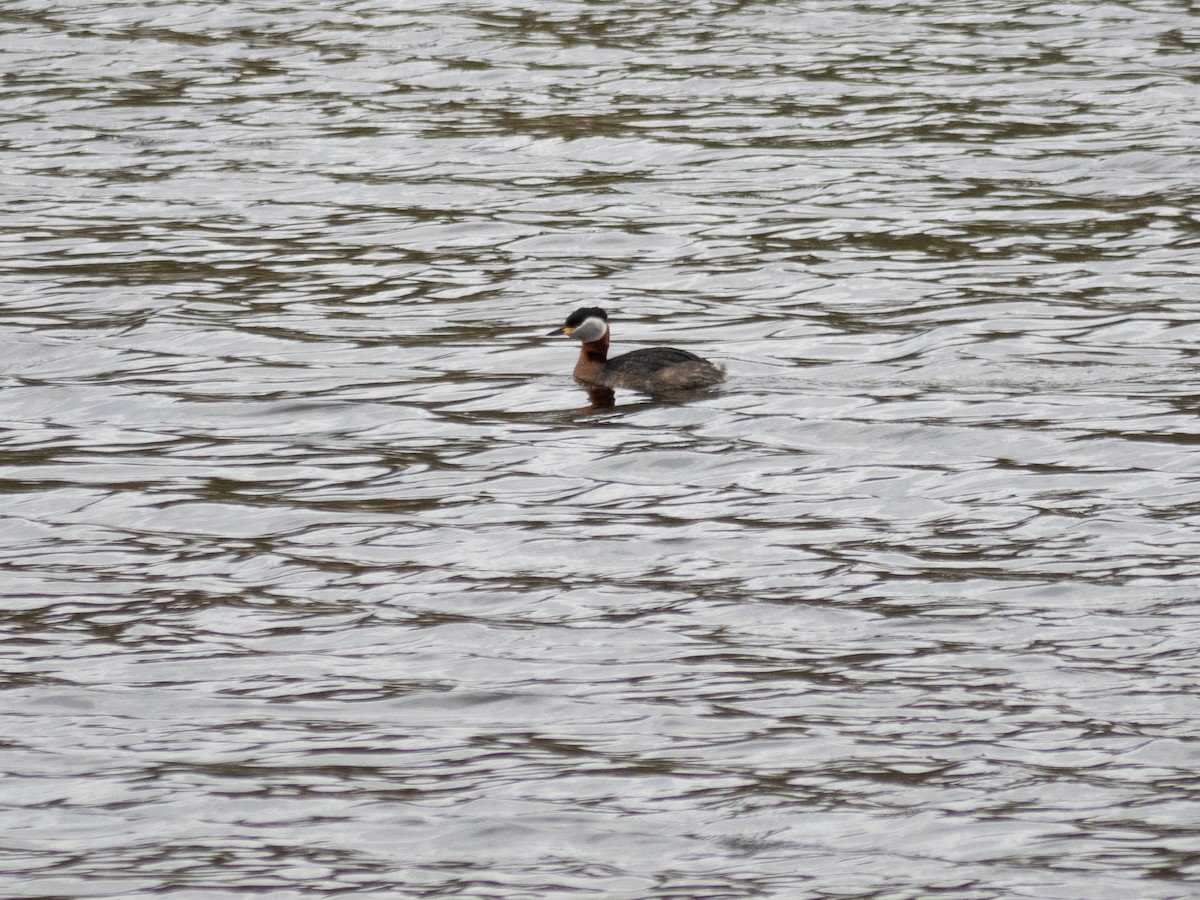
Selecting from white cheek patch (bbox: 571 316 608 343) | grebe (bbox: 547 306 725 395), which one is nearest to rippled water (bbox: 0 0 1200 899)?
grebe (bbox: 547 306 725 395)

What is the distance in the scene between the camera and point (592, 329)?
15047mm

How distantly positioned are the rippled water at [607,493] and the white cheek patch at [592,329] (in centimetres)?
55

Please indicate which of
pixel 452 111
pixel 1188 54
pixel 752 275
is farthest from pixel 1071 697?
pixel 1188 54

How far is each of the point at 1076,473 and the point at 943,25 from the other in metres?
17.9

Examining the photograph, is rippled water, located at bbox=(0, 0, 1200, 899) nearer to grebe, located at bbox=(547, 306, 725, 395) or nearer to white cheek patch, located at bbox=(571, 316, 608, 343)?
grebe, located at bbox=(547, 306, 725, 395)

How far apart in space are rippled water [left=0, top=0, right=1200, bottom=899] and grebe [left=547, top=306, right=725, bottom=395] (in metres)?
0.18

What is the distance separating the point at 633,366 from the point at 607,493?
97.2 inches

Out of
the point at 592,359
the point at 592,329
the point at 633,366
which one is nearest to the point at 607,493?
the point at 633,366

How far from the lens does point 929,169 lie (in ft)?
70.2

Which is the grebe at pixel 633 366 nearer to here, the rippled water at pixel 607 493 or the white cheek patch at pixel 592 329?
the white cheek patch at pixel 592 329

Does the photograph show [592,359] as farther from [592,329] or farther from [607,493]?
[607,493]

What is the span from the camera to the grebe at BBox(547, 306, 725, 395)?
14.2 m

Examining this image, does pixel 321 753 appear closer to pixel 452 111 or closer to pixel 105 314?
pixel 105 314

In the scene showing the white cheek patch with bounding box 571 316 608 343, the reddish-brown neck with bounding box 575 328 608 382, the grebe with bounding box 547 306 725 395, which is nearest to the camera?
the grebe with bounding box 547 306 725 395
